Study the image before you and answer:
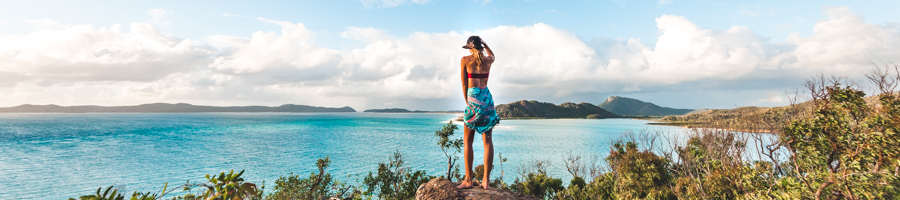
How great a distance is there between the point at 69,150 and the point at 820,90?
75.0 metres

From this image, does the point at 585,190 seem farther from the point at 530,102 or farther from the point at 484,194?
the point at 530,102

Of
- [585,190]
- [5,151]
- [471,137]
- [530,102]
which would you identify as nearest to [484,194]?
[471,137]

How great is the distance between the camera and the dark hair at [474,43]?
482 centimetres

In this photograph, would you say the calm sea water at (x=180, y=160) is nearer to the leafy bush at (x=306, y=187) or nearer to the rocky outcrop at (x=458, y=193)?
the leafy bush at (x=306, y=187)

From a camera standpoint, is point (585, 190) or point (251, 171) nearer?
point (585, 190)

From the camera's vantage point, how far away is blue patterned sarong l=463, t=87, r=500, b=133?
4.89m

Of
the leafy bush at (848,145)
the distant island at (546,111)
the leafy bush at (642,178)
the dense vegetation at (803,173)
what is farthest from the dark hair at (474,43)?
the distant island at (546,111)

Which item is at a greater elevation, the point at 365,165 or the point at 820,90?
the point at 820,90

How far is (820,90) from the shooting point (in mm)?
9508

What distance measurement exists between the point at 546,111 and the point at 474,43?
540 feet

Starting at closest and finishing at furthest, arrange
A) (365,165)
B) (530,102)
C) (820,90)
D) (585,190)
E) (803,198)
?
(803,198)
(820,90)
(585,190)
(365,165)
(530,102)

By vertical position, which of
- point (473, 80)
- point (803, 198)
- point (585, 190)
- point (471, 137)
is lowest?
point (585, 190)

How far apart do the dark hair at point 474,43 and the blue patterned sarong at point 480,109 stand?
22.8 inches

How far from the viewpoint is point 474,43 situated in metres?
4.83
